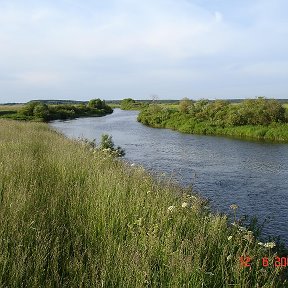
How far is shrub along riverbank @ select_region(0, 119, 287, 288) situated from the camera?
3.81 metres

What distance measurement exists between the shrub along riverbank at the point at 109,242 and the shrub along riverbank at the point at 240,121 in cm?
3161

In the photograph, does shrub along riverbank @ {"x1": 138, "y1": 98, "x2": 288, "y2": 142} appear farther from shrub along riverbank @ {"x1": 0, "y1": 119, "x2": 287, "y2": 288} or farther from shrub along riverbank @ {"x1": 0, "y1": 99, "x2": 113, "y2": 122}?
shrub along riverbank @ {"x1": 0, "y1": 119, "x2": 287, "y2": 288}

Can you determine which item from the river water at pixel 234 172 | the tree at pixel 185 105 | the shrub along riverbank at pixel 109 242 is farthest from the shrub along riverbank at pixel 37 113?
the shrub along riverbank at pixel 109 242

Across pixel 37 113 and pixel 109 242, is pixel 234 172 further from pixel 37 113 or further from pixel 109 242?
pixel 37 113

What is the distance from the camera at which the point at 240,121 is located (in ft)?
147

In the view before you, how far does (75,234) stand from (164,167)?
47.3ft

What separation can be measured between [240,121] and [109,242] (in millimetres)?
42336

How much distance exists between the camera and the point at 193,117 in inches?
2121

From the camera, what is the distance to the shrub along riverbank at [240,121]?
38.1m

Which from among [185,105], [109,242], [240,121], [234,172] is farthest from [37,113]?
[109,242]

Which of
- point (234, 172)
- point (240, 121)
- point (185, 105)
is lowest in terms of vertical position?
point (234, 172)

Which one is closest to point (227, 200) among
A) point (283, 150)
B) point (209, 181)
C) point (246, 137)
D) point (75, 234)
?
point (209, 181)

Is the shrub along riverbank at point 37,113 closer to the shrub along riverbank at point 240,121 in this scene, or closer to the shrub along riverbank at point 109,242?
the shrub along riverbank at point 240,121

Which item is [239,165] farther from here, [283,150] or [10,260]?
[10,260]
